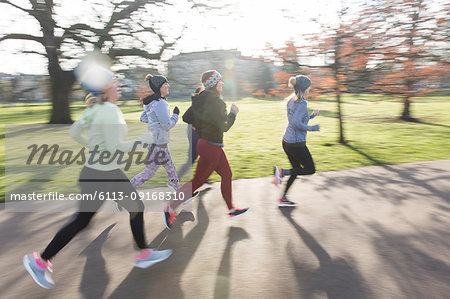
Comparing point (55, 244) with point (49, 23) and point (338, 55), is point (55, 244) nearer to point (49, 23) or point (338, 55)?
point (338, 55)

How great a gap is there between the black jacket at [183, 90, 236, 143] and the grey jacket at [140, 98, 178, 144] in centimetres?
70

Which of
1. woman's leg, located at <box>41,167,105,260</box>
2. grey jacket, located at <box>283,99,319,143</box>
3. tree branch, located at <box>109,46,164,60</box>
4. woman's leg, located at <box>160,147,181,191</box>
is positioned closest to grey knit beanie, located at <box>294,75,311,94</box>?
grey jacket, located at <box>283,99,319,143</box>

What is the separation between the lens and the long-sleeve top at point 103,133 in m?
2.46

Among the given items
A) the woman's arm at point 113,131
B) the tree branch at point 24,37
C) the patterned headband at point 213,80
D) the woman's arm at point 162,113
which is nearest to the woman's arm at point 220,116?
the patterned headband at point 213,80

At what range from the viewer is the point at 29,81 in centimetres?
1155

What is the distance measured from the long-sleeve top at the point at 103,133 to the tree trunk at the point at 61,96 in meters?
13.0

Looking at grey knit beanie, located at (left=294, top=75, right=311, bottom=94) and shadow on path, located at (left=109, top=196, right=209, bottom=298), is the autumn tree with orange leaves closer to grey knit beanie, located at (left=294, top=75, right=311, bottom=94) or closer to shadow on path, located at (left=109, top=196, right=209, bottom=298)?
grey knit beanie, located at (left=294, top=75, right=311, bottom=94)

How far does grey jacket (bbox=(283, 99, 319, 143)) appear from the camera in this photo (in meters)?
4.16

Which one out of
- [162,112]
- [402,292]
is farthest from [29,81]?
[402,292]

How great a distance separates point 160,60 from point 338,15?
604cm

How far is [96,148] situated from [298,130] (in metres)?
2.73

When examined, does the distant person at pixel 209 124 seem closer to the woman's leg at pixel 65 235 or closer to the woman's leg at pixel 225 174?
the woman's leg at pixel 225 174

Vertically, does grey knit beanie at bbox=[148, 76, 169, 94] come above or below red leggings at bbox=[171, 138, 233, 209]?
above

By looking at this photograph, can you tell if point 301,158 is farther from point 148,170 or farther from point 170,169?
point 148,170
